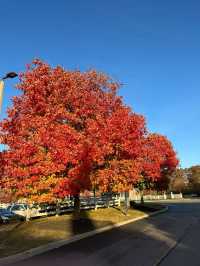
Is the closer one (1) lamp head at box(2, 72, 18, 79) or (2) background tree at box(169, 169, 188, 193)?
(1) lamp head at box(2, 72, 18, 79)

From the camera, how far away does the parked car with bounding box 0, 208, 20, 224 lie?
90.4 feet

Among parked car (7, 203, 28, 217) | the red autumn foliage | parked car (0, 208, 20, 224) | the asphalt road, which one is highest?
the red autumn foliage

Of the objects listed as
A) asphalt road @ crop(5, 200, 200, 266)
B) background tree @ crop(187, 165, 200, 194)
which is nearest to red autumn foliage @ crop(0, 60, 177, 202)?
asphalt road @ crop(5, 200, 200, 266)

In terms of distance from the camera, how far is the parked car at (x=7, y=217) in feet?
90.4

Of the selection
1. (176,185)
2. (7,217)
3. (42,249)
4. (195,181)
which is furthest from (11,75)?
(176,185)

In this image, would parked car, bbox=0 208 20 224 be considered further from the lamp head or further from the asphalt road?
the lamp head

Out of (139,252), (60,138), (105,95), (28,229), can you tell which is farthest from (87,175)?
(139,252)

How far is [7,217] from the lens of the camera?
28.0 meters

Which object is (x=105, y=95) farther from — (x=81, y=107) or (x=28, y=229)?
(x=28, y=229)

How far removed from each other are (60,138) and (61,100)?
348 cm

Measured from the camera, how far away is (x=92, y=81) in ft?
89.9

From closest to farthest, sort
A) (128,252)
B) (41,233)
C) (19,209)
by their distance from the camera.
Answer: (128,252) < (41,233) < (19,209)

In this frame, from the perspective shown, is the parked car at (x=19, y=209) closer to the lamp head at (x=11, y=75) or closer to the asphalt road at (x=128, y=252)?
the asphalt road at (x=128, y=252)

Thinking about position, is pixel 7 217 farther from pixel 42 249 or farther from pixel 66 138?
pixel 42 249
